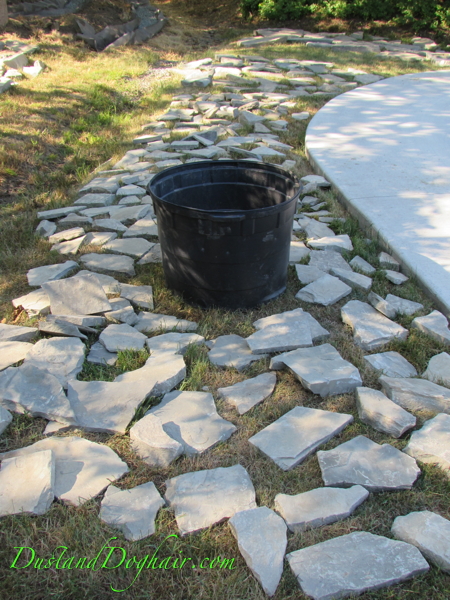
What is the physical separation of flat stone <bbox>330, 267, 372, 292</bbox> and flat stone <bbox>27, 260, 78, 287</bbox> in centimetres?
179

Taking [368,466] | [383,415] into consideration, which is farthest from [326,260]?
[368,466]

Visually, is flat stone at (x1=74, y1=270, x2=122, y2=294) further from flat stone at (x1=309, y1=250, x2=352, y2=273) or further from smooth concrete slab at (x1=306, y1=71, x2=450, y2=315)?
smooth concrete slab at (x1=306, y1=71, x2=450, y2=315)

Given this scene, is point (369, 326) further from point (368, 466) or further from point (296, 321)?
point (368, 466)

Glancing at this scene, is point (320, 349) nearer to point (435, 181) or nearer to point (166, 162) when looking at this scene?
point (435, 181)

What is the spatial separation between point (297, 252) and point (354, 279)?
0.53m

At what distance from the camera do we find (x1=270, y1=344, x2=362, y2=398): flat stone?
2.38m

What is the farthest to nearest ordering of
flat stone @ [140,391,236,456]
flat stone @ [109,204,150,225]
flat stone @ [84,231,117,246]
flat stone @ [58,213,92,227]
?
flat stone @ [109,204,150,225] < flat stone @ [58,213,92,227] < flat stone @ [84,231,117,246] < flat stone @ [140,391,236,456]

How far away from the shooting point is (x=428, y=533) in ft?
5.68

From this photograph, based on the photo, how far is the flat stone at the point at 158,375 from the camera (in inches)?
93.3

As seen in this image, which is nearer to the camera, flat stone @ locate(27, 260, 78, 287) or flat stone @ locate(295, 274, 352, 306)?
flat stone @ locate(295, 274, 352, 306)

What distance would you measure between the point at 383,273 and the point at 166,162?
8.79 ft

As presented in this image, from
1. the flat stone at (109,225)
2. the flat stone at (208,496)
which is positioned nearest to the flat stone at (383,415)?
the flat stone at (208,496)

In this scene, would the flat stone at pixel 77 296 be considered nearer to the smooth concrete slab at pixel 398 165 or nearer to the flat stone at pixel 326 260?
the flat stone at pixel 326 260

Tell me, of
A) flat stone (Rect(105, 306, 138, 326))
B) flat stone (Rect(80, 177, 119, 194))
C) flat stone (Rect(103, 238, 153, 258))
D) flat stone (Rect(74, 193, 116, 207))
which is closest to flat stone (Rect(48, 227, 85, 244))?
flat stone (Rect(103, 238, 153, 258))
